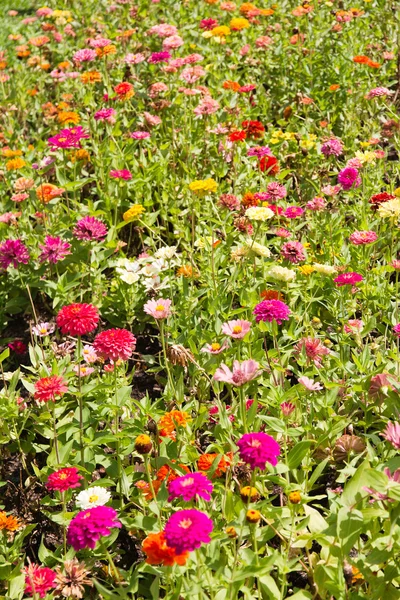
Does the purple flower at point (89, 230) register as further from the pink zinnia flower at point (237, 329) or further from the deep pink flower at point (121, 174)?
the pink zinnia flower at point (237, 329)

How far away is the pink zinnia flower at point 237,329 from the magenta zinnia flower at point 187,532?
27.1 inches

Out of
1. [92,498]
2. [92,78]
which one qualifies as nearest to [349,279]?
[92,498]

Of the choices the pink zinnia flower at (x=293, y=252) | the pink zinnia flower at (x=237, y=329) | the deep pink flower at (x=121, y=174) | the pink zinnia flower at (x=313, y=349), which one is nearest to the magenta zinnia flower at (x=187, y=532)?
the pink zinnia flower at (x=237, y=329)

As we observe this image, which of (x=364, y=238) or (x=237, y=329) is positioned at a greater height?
(x=237, y=329)

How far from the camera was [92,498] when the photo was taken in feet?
6.68

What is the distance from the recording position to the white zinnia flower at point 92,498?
202 centimetres

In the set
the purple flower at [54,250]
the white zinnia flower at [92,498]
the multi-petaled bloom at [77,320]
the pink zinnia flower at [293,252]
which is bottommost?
the white zinnia flower at [92,498]

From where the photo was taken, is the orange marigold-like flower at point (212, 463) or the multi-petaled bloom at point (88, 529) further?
the orange marigold-like flower at point (212, 463)

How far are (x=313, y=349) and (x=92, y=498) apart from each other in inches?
38.0

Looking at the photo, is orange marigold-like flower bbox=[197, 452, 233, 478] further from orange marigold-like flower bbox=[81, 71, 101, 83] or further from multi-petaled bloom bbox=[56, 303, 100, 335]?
orange marigold-like flower bbox=[81, 71, 101, 83]

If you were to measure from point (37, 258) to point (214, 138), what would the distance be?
1.45 m

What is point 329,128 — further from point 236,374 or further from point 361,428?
point 236,374

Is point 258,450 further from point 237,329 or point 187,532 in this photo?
point 237,329

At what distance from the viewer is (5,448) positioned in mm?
2682
